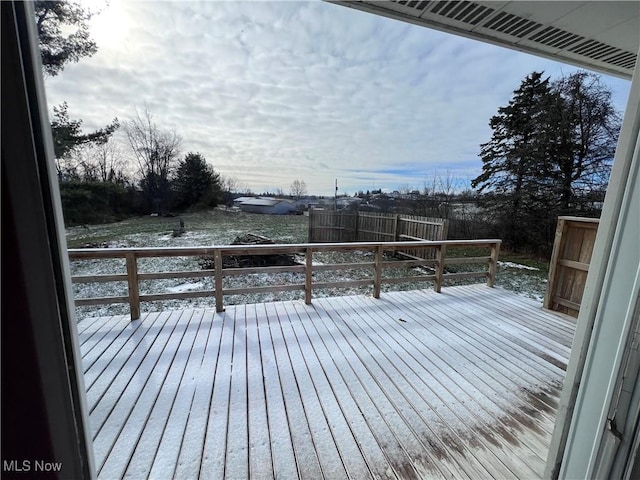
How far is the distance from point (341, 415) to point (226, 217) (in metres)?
9.91

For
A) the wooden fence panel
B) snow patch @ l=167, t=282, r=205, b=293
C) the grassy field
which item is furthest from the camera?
the wooden fence panel

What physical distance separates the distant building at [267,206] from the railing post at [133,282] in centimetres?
852

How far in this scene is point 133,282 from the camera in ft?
8.82

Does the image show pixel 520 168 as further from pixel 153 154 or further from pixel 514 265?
pixel 153 154

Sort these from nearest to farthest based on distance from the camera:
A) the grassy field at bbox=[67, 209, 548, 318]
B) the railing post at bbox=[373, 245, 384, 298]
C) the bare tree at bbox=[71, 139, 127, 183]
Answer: the bare tree at bbox=[71, 139, 127, 183], the railing post at bbox=[373, 245, 384, 298], the grassy field at bbox=[67, 209, 548, 318]

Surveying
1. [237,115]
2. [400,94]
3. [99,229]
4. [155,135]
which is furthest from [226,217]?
[400,94]

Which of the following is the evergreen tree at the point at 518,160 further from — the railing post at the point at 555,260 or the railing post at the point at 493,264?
the railing post at the point at 555,260

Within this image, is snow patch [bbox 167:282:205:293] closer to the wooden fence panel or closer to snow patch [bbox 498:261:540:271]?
the wooden fence panel

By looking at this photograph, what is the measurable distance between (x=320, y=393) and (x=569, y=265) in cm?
341

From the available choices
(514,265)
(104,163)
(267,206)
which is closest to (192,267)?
(104,163)

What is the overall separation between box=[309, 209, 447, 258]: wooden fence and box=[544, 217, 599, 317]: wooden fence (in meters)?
2.49

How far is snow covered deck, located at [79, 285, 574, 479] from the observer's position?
1.33 m

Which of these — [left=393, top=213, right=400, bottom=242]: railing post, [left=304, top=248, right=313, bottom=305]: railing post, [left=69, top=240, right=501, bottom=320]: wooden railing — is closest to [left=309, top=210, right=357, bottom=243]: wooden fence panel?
[left=393, top=213, right=400, bottom=242]: railing post

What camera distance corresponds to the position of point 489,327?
2838mm
